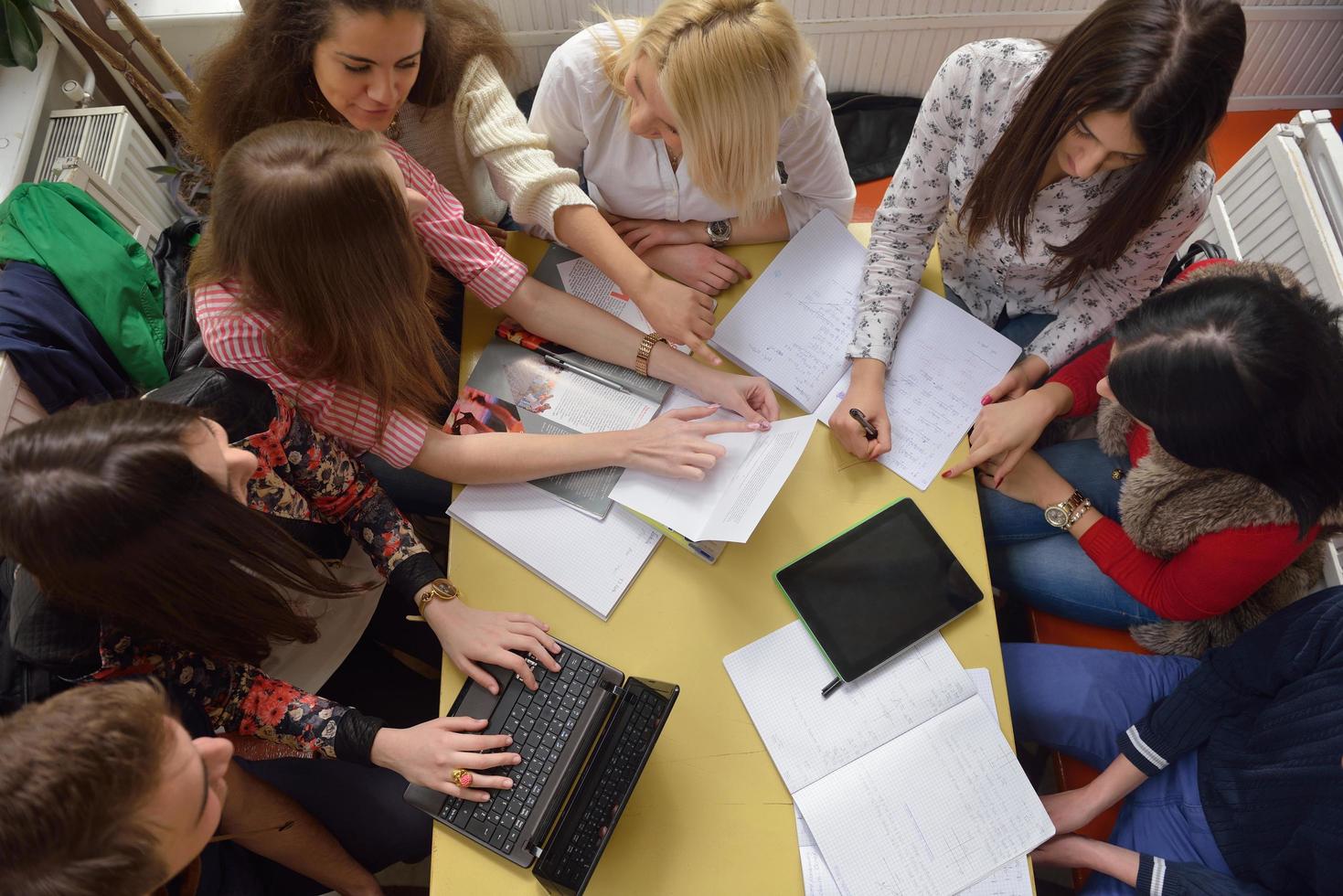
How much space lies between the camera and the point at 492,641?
1.15 m

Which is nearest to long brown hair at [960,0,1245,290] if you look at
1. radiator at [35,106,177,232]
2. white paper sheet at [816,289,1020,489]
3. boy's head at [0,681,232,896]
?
white paper sheet at [816,289,1020,489]

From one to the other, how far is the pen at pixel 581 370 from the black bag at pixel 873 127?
3.32ft

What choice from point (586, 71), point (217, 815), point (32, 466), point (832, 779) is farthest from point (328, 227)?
point (832, 779)

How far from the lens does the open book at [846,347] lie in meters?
1.33

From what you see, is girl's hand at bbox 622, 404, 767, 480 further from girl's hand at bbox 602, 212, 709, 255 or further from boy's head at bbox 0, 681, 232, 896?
boy's head at bbox 0, 681, 232, 896

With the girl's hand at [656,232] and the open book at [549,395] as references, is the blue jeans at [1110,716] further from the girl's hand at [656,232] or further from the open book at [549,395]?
the girl's hand at [656,232]

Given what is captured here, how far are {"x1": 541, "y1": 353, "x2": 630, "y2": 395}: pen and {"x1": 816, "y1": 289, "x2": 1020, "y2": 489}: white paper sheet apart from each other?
322mm

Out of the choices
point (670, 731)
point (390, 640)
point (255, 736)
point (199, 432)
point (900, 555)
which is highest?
point (199, 432)

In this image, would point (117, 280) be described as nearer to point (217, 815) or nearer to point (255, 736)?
point (255, 736)

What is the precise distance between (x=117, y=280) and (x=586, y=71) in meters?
0.84

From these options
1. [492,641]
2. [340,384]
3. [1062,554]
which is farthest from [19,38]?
[1062,554]

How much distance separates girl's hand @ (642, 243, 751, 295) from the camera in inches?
57.2

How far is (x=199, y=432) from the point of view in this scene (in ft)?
3.31

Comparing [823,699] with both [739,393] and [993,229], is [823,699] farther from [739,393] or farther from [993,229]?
[993,229]
